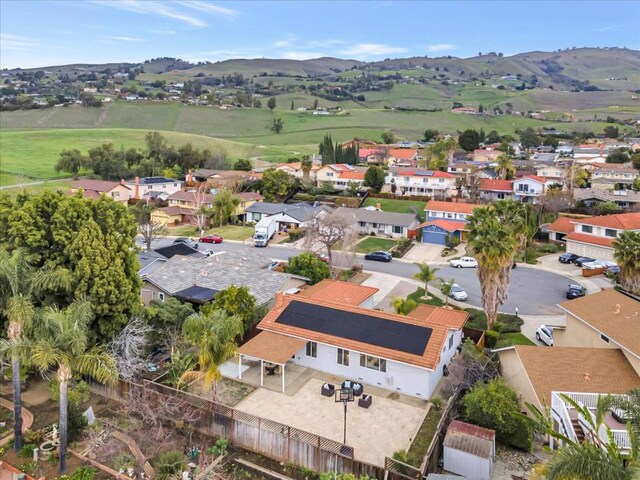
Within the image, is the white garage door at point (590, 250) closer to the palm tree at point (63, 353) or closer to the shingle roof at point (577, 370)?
the shingle roof at point (577, 370)

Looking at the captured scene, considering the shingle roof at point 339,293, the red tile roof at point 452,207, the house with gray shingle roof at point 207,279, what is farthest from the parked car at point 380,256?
the shingle roof at point 339,293

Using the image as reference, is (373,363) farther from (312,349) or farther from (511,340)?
(511,340)

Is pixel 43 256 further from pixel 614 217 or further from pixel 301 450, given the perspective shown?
pixel 614 217

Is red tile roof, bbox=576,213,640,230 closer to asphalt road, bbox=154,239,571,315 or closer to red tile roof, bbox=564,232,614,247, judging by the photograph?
red tile roof, bbox=564,232,614,247

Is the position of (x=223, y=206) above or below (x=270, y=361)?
above

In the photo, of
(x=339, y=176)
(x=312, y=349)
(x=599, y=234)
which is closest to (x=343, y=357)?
(x=312, y=349)

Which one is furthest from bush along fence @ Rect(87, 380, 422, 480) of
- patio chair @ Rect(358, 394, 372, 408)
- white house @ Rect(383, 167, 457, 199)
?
white house @ Rect(383, 167, 457, 199)

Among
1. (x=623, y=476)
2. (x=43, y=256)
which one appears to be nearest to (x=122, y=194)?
(x=43, y=256)
